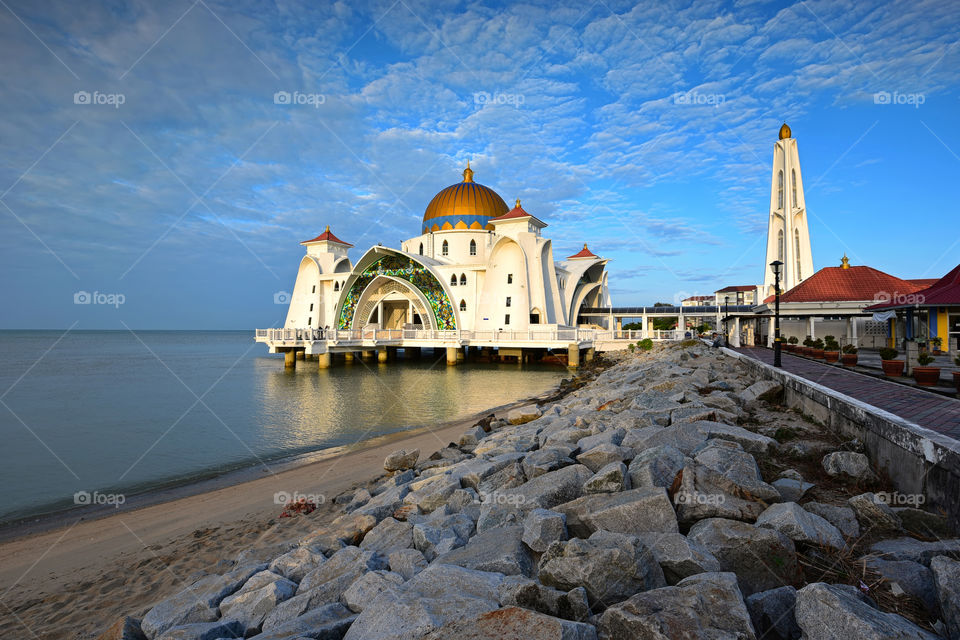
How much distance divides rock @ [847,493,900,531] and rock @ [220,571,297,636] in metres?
4.17

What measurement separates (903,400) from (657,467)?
5.18 m

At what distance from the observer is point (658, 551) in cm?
297

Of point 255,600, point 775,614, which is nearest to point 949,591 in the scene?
point 775,614

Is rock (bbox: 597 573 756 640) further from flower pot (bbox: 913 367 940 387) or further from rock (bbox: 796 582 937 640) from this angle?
flower pot (bbox: 913 367 940 387)

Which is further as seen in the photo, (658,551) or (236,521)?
(236,521)

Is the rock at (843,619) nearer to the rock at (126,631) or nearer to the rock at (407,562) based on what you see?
the rock at (407,562)

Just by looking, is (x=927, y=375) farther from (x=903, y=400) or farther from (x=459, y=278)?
(x=459, y=278)

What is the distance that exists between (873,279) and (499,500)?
80.4 feet

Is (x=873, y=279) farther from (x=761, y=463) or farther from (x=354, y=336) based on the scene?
(x=354, y=336)

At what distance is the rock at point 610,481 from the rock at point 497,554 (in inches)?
30.7

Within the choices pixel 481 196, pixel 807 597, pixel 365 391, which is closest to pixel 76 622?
pixel 807 597

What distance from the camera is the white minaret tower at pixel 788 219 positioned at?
32.6 metres

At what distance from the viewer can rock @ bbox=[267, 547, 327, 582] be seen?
4207 mm

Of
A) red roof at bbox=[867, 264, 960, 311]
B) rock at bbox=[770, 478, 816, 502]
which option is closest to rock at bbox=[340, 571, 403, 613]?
rock at bbox=[770, 478, 816, 502]
